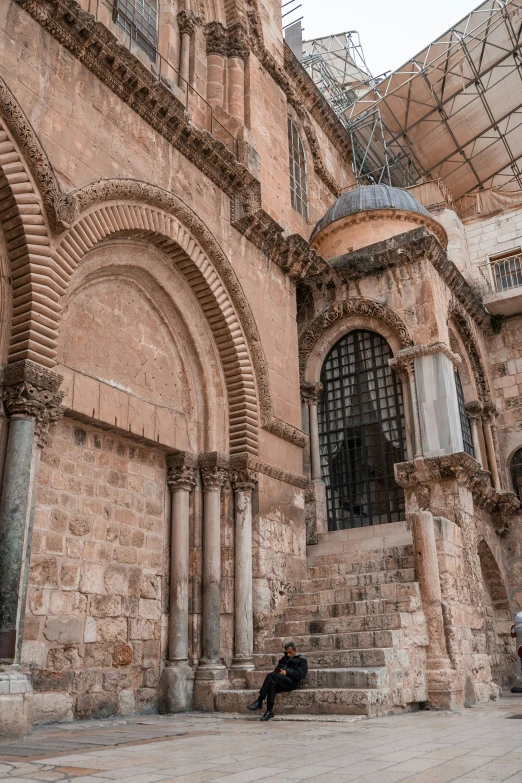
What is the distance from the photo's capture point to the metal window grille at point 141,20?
11.2m

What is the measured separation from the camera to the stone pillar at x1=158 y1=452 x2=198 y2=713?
863 cm

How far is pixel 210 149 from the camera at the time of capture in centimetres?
1078

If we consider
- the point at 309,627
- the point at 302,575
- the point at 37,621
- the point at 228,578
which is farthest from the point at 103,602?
the point at 302,575

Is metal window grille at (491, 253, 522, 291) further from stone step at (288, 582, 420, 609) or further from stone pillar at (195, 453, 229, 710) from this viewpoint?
stone pillar at (195, 453, 229, 710)

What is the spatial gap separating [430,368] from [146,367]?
607 centimetres

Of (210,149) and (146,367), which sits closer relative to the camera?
(146,367)

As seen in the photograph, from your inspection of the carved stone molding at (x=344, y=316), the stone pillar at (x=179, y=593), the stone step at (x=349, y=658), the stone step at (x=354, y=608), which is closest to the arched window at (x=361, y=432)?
the carved stone molding at (x=344, y=316)

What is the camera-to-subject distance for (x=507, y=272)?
1892 cm

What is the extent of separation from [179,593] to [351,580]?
2.85m

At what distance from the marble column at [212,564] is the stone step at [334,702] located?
3.64 feet

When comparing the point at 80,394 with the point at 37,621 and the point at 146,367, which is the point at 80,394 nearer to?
the point at 146,367

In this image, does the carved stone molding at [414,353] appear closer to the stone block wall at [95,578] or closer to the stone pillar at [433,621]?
the stone pillar at [433,621]

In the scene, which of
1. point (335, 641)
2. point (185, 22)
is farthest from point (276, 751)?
point (185, 22)

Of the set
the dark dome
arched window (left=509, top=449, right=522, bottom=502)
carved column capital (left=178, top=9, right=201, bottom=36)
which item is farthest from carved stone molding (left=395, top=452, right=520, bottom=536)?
carved column capital (left=178, top=9, right=201, bottom=36)
